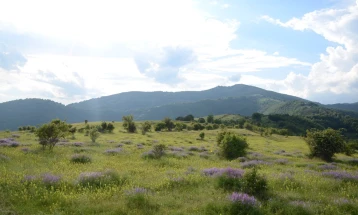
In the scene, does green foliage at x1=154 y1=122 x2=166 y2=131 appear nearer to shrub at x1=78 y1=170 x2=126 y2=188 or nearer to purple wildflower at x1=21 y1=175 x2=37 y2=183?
shrub at x1=78 y1=170 x2=126 y2=188

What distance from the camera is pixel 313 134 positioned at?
1523 inches

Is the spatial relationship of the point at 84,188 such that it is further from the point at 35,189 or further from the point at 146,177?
the point at 146,177

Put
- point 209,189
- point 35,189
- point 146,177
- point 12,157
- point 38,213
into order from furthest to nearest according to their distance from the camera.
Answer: point 12,157 → point 146,177 → point 209,189 → point 35,189 → point 38,213

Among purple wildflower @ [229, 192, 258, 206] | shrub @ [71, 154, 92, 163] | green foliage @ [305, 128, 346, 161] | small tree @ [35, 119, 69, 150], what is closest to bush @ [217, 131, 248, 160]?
green foliage @ [305, 128, 346, 161]

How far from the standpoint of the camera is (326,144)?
36750mm

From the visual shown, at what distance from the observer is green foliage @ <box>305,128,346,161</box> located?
36625 mm

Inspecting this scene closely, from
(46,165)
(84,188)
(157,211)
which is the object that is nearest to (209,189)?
(157,211)

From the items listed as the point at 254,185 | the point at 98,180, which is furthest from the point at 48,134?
the point at 254,185

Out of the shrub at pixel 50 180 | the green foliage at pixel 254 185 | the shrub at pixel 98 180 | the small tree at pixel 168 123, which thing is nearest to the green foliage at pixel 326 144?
the green foliage at pixel 254 185

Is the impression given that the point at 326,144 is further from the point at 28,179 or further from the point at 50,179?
the point at 28,179

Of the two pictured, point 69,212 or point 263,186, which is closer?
point 69,212

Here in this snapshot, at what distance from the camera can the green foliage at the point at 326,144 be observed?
3662cm

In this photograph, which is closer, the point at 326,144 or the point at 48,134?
the point at 48,134

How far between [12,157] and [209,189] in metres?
18.3
